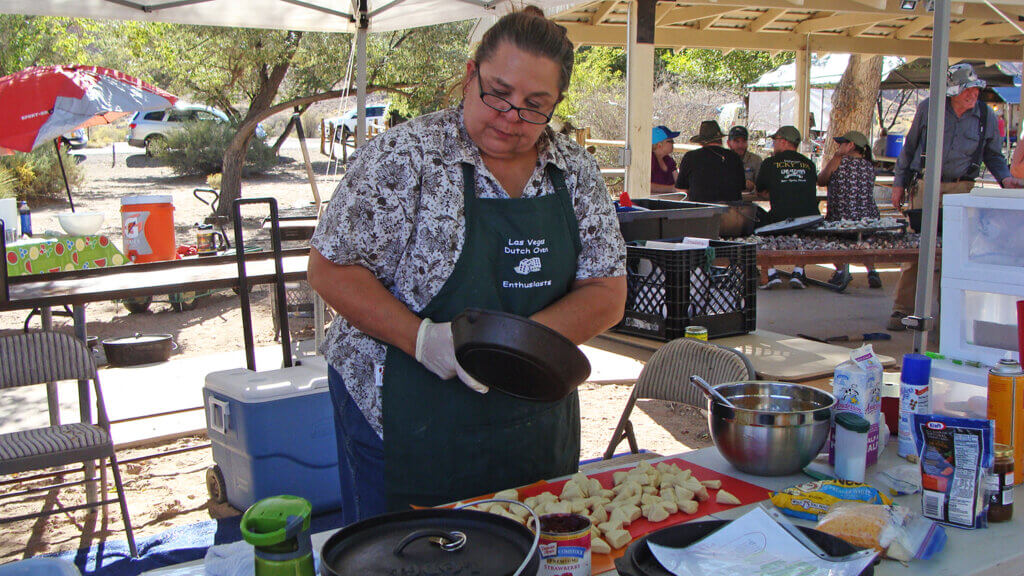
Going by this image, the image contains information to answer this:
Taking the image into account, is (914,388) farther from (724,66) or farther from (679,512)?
(724,66)

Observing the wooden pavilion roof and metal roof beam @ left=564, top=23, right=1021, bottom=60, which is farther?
metal roof beam @ left=564, top=23, right=1021, bottom=60

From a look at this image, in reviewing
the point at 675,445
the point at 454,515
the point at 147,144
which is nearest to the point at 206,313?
the point at 675,445

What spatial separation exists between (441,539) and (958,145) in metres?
7.27

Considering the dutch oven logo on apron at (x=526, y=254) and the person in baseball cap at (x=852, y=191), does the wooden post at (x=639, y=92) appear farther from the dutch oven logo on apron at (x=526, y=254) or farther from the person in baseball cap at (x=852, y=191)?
the dutch oven logo on apron at (x=526, y=254)

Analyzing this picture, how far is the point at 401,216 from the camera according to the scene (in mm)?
1840

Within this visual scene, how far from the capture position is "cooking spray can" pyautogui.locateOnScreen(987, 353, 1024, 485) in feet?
6.23

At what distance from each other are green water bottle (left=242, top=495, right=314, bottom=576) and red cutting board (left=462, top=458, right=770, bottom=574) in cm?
57

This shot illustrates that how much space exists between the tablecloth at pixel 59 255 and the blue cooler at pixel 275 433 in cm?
230

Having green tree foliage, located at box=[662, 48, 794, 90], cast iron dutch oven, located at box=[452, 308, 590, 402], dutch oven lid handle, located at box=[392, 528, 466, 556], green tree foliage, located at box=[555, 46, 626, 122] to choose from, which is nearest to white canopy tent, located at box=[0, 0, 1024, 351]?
cast iron dutch oven, located at box=[452, 308, 590, 402]

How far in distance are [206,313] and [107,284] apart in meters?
5.33

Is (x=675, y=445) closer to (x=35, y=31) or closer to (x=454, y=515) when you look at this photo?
(x=454, y=515)

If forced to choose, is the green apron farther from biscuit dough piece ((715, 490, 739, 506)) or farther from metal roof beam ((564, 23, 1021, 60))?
metal roof beam ((564, 23, 1021, 60))

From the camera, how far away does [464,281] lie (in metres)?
1.86

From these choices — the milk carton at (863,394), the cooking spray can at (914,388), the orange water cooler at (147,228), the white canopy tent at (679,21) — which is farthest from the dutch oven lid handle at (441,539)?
the orange water cooler at (147,228)
